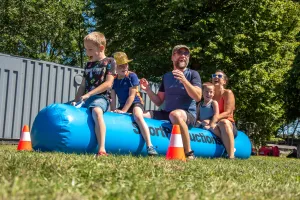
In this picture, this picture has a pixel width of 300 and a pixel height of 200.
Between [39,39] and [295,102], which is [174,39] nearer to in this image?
[295,102]

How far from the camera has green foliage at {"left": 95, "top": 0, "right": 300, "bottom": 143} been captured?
67.0ft

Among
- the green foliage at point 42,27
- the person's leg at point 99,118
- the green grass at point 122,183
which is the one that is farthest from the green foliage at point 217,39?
the green grass at point 122,183

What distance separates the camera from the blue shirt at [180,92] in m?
6.91

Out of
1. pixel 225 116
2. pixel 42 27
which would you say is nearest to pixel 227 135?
pixel 225 116

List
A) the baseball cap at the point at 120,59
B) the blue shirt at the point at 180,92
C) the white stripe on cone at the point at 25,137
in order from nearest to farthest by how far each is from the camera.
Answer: the blue shirt at the point at 180,92
the baseball cap at the point at 120,59
the white stripe on cone at the point at 25,137

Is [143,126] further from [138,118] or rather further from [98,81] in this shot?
[98,81]

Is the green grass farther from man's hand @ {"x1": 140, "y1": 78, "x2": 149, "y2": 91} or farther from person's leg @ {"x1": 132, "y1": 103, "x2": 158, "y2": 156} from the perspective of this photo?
man's hand @ {"x1": 140, "y1": 78, "x2": 149, "y2": 91}

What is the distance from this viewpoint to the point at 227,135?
8039 millimetres

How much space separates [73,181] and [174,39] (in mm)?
18301

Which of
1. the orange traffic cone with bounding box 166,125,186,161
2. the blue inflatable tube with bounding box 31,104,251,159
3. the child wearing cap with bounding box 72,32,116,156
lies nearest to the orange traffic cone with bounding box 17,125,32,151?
the blue inflatable tube with bounding box 31,104,251,159

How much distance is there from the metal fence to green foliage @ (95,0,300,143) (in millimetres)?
7706

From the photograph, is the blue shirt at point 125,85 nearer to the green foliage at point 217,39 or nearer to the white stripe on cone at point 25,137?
the white stripe on cone at point 25,137

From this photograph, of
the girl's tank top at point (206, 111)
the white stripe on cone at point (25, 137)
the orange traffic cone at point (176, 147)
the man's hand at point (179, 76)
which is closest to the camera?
the orange traffic cone at point (176, 147)

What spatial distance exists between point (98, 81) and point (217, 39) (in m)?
14.5
